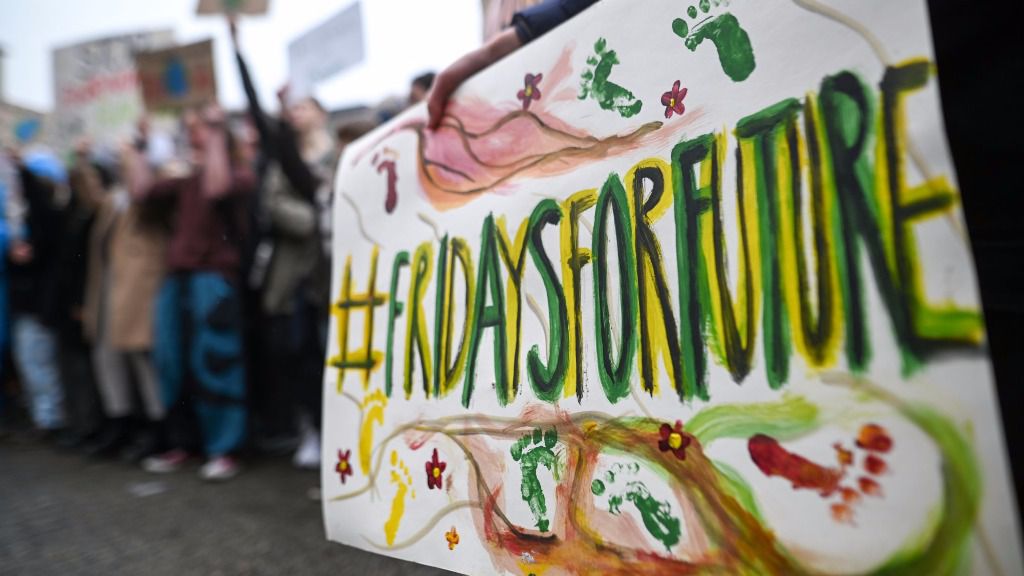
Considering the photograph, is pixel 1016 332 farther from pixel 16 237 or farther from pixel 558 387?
pixel 16 237

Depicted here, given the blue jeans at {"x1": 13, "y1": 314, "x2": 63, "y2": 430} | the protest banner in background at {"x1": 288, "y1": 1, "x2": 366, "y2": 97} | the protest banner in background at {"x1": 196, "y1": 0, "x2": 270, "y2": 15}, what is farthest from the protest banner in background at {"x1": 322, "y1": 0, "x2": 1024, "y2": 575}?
the blue jeans at {"x1": 13, "y1": 314, "x2": 63, "y2": 430}

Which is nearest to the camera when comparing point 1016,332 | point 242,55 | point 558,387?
point 1016,332

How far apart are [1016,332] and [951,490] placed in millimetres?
246

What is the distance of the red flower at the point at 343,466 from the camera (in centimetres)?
113

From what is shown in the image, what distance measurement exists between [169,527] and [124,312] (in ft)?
4.23

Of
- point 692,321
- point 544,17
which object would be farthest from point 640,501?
point 544,17

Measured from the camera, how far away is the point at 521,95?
994 millimetres

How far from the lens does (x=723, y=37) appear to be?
2.40ft

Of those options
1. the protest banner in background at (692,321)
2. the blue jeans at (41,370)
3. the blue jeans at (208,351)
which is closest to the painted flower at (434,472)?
the protest banner in background at (692,321)

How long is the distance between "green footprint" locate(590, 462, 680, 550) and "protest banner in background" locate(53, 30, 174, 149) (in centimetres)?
506

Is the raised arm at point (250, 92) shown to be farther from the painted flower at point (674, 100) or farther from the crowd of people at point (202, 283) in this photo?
the painted flower at point (674, 100)

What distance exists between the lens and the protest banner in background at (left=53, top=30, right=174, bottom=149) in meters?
4.70

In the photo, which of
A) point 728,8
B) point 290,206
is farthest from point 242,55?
point 728,8

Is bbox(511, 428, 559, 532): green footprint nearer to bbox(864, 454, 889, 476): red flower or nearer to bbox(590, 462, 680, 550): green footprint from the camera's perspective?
bbox(590, 462, 680, 550): green footprint
